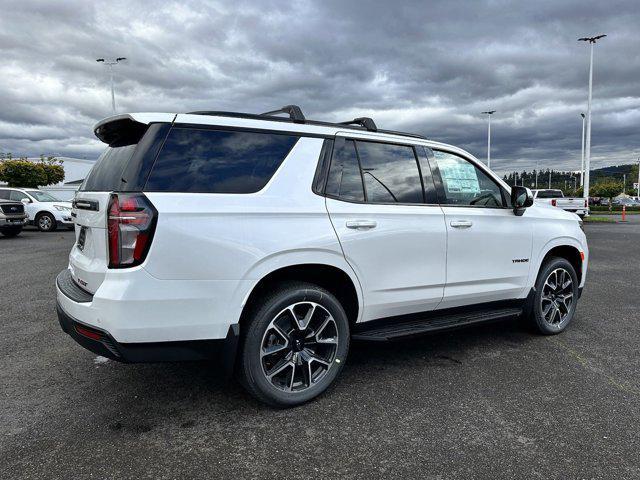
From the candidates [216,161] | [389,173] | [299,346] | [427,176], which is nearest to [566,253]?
[427,176]

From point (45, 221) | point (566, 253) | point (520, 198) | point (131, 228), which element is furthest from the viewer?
point (45, 221)

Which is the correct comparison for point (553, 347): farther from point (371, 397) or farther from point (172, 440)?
point (172, 440)

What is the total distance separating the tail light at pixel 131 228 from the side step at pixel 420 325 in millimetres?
1605

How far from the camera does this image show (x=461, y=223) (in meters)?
3.86

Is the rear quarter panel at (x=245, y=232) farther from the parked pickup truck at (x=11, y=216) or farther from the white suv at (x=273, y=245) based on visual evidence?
the parked pickup truck at (x=11, y=216)

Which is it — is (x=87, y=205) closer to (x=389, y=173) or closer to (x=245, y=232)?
(x=245, y=232)

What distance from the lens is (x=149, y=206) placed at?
261 centimetres

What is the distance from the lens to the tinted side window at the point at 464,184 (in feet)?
13.0

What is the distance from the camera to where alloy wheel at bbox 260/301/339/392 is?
305cm

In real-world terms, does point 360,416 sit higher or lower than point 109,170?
lower

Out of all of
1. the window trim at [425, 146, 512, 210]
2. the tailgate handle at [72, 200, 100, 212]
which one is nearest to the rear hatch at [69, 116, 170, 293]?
the tailgate handle at [72, 200, 100, 212]

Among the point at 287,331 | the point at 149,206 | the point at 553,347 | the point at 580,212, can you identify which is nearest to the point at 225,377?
the point at 287,331

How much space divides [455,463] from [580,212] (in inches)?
977

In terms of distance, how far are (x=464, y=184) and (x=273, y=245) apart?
2.01m
